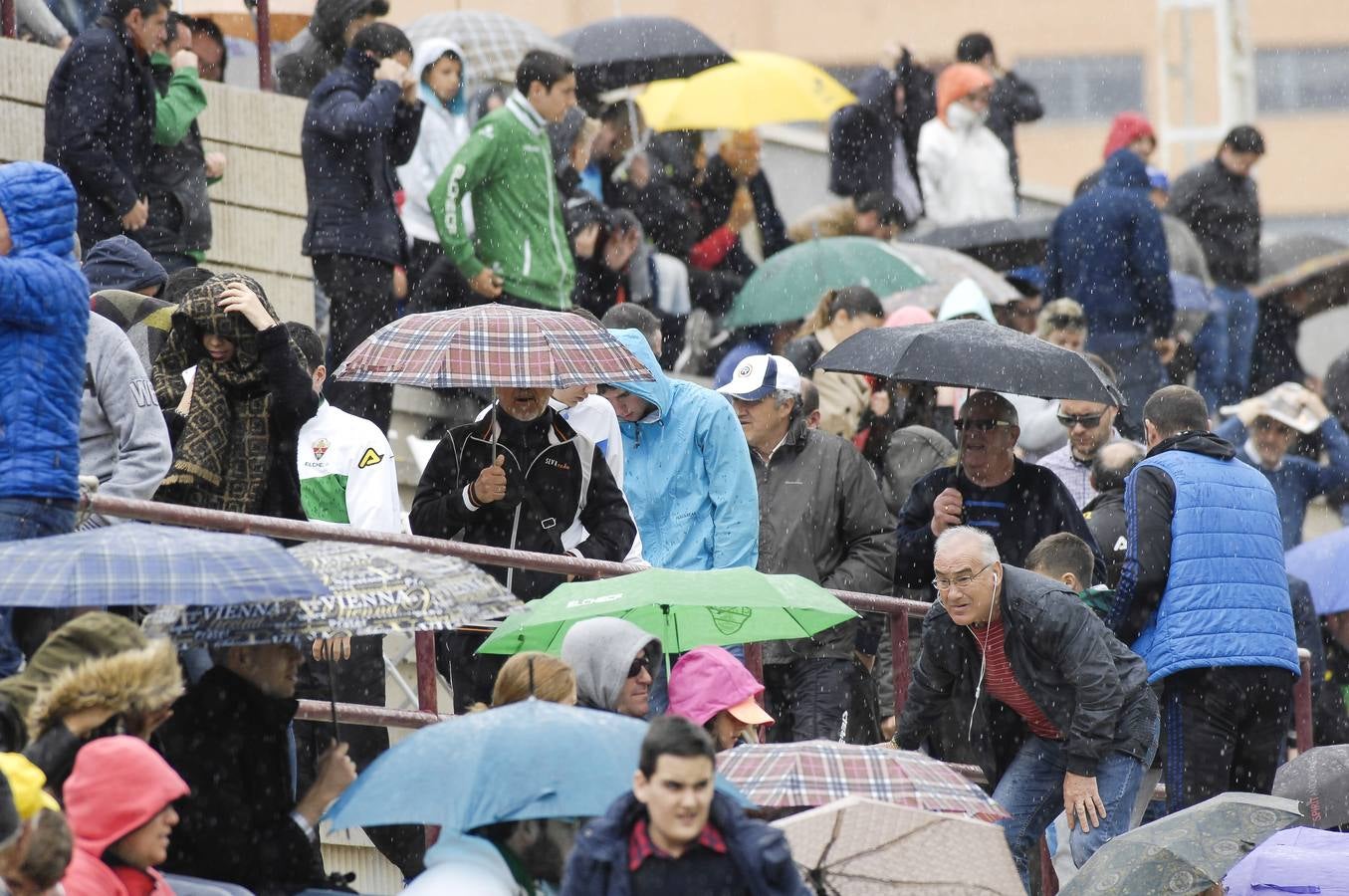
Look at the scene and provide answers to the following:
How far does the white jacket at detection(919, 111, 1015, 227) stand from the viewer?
1919 cm

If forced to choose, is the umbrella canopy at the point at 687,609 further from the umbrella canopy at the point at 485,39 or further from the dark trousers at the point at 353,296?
the umbrella canopy at the point at 485,39

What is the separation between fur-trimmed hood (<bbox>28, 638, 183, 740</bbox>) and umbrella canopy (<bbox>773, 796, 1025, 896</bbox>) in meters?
1.85

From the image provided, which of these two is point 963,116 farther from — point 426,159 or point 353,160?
point 353,160

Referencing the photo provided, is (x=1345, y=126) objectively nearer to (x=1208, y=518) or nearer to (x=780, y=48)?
(x=780, y=48)

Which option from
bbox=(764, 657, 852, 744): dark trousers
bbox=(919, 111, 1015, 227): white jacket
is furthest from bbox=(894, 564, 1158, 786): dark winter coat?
bbox=(919, 111, 1015, 227): white jacket

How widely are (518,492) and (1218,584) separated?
2.71m

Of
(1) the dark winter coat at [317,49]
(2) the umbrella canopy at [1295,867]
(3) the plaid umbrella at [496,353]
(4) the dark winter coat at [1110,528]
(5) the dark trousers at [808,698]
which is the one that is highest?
(1) the dark winter coat at [317,49]

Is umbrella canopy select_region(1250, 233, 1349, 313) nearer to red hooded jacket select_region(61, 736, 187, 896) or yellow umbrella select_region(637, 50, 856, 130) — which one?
yellow umbrella select_region(637, 50, 856, 130)

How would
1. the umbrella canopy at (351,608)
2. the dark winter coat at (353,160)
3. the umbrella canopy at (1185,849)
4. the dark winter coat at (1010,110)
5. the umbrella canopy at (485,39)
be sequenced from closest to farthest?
the umbrella canopy at (351,608) < the umbrella canopy at (1185,849) < the dark winter coat at (353,160) < the umbrella canopy at (485,39) < the dark winter coat at (1010,110)

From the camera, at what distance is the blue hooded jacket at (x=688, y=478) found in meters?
11.0

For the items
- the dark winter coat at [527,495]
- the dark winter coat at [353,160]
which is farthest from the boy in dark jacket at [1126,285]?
the dark winter coat at [527,495]

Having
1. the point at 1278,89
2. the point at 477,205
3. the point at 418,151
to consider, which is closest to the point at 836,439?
the point at 477,205

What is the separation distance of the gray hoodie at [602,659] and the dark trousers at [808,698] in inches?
98.6

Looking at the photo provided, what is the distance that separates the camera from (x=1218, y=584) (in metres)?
10.7
